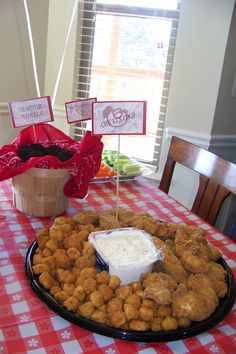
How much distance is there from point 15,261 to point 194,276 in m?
0.44

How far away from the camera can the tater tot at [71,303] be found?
694mm

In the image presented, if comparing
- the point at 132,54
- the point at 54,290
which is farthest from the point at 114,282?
the point at 132,54

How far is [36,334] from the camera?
0.67 metres

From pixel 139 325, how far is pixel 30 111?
755mm

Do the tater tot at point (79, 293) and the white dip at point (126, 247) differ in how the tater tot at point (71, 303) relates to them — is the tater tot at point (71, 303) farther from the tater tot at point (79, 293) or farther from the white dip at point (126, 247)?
the white dip at point (126, 247)

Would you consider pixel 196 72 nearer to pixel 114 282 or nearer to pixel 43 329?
pixel 114 282

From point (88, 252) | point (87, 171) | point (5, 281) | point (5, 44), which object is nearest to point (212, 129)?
point (87, 171)

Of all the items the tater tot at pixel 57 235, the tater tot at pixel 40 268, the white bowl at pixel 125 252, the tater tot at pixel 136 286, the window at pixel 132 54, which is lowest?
the tater tot at pixel 40 268

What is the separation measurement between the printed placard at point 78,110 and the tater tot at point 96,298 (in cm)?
69

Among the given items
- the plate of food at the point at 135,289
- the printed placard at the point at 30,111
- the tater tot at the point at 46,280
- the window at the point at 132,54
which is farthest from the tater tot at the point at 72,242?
the window at the point at 132,54

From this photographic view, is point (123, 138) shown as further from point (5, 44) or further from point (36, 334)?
point (36, 334)

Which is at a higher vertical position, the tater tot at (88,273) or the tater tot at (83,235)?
the tater tot at (83,235)

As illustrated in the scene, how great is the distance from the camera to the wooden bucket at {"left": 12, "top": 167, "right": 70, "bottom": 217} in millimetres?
1057

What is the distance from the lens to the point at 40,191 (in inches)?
42.9
